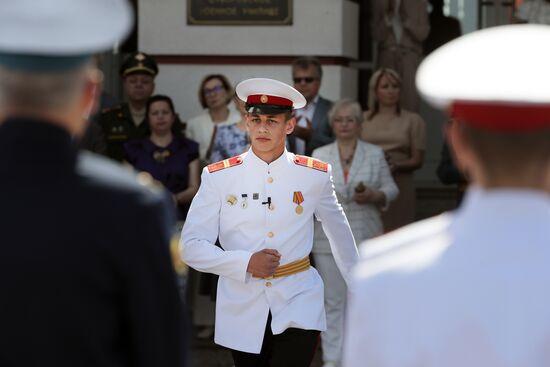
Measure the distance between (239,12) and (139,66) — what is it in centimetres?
137

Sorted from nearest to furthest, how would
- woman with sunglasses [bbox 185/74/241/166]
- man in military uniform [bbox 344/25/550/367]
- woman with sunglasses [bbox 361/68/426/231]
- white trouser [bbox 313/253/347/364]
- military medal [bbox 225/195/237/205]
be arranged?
man in military uniform [bbox 344/25/550/367] < military medal [bbox 225/195/237/205] < white trouser [bbox 313/253/347/364] < woman with sunglasses [bbox 185/74/241/166] < woman with sunglasses [bbox 361/68/426/231]

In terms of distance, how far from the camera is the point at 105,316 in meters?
2.97

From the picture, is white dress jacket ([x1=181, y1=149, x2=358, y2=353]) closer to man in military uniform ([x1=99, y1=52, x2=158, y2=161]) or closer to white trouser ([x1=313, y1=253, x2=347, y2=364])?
white trouser ([x1=313, y1=253, x2=347, y2=364])

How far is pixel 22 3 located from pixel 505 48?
0.93 meters

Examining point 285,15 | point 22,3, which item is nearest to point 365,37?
point 285,15

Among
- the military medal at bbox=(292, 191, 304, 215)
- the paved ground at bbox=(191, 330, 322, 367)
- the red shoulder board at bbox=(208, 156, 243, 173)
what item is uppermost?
the red shoulder board at bbox=(208, 156, 243, 173)

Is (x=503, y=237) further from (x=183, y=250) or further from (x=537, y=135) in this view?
(x=183, y=250)

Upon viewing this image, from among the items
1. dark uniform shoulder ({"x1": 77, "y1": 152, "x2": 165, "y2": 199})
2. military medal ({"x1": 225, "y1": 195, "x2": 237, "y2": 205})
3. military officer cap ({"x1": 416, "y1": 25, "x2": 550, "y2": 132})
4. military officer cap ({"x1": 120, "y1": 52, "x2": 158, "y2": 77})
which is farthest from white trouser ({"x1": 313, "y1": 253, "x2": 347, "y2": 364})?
military officer cap ({"x1": 416, "y1": 25, "x2": 550, "y2": 132})

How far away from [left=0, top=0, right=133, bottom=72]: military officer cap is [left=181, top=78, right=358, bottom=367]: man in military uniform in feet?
12.2

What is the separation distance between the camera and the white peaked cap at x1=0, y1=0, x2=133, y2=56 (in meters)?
2.96

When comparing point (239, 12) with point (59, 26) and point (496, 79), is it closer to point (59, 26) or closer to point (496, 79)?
point (59, 26)

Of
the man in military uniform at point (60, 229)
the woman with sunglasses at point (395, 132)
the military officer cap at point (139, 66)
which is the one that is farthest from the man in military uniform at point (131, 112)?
the man in military uniform at point (60, 229)

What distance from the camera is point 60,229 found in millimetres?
2959

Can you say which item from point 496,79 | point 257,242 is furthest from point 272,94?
point 496,79
